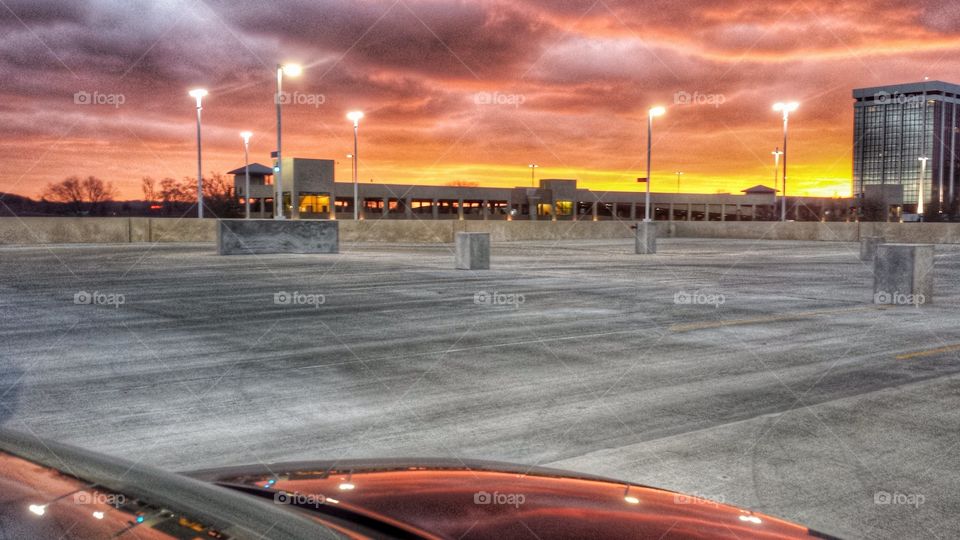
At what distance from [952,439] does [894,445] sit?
0.51 metres

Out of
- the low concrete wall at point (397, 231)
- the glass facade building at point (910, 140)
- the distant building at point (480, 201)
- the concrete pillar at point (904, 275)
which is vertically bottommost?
the concrete pillar at point (904, 275)

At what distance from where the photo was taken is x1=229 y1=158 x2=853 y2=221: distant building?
92.8 meters

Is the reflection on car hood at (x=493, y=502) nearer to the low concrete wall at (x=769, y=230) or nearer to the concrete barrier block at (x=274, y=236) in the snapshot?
the concrete barrier block at (x=274, y=236)

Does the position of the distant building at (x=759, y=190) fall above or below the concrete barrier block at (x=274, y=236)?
above

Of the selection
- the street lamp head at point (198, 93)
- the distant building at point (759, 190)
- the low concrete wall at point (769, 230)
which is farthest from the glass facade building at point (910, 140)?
the street lamp head at point (198, 93)

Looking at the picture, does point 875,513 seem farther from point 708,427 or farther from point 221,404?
point 221,404

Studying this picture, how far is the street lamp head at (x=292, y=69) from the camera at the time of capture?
29.2m

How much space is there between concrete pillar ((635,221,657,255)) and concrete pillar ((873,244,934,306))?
16.6 meters

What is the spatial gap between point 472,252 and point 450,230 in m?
23.9

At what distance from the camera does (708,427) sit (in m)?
5.65

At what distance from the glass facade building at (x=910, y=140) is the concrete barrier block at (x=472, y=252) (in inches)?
3367

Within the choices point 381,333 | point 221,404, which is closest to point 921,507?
point 221,404

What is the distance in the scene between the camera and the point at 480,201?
380 feet

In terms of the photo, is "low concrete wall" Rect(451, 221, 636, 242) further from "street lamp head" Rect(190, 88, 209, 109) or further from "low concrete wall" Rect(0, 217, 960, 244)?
"street lamp head" Rect(190, 88, 209, 109)
